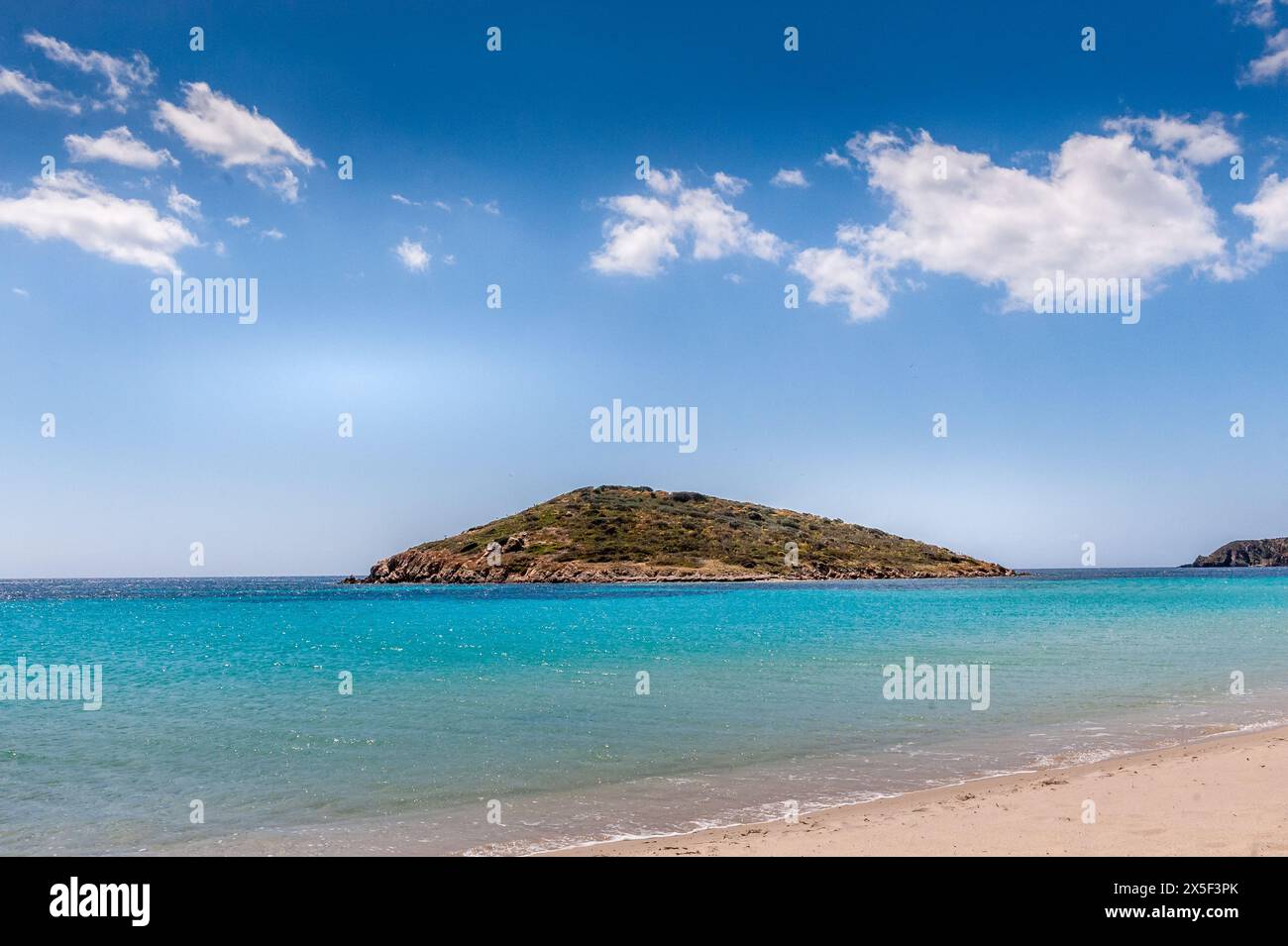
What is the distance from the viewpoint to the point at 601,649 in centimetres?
3859

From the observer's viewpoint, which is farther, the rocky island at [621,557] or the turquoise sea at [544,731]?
the rocky island at [621,557]

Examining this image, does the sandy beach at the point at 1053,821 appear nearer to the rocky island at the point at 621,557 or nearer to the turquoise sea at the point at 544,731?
the turquoise sea at the point at 544,731

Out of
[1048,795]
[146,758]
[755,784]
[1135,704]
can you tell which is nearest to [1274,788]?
[1048,795]

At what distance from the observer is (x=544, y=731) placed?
18.9 metres

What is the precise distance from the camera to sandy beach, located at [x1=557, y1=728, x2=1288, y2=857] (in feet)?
32.4

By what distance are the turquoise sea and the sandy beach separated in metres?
0.93

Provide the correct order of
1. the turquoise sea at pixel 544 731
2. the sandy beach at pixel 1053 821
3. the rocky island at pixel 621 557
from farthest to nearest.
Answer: the rocky island at pixel 621 557
the turquoise sea at pixel 544 731
the sandy beach at pixel 1053 821

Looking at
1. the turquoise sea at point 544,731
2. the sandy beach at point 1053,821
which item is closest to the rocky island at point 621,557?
the turquoise sea at point 544,731

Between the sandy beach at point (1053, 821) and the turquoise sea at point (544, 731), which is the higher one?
the sandy beach at point (1053, 821)

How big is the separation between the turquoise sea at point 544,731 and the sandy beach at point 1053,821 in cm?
93

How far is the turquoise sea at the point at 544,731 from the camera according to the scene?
12.4m

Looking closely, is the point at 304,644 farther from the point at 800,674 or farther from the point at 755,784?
the point at 755,784

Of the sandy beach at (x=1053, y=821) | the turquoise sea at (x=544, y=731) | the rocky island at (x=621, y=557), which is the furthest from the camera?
the rocky island at (x=621, y=557)

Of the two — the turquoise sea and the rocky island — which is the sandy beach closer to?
the turquoise sea
